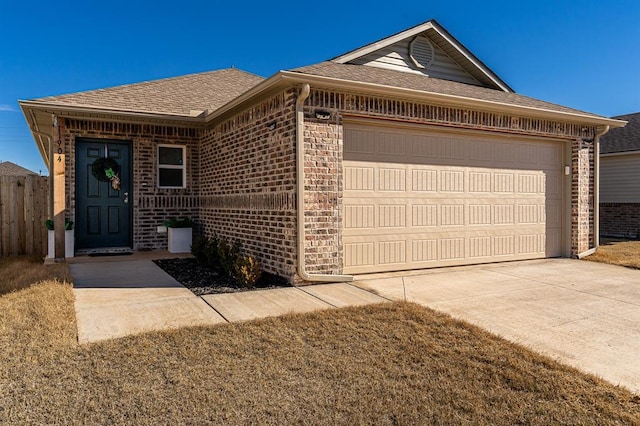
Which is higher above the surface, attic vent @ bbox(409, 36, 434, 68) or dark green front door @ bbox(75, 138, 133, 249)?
attic vent @ bbox(409, 36, 434, 68)

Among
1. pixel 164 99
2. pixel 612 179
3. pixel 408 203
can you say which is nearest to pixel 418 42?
pixel 408 203

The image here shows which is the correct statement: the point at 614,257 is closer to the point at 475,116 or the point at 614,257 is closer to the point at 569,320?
the point at 475,116

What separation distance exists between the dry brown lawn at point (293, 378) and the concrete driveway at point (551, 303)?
0.45 meters


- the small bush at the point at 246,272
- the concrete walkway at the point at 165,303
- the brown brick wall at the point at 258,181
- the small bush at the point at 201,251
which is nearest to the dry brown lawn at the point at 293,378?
the concrete walkway at the point at 165,303

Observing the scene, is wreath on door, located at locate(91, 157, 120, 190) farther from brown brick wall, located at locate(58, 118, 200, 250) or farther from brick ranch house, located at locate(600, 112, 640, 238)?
brick ranch house, located at locate(600, 112, 640, 238)

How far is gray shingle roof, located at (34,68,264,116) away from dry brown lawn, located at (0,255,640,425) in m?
5.68

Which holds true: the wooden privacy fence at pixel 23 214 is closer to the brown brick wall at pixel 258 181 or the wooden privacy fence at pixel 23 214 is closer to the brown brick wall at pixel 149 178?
the brown brick wall at pixel 149 178

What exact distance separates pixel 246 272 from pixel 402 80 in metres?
4.59

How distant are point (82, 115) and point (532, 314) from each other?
8880mm

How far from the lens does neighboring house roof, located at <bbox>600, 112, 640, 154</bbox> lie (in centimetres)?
1606

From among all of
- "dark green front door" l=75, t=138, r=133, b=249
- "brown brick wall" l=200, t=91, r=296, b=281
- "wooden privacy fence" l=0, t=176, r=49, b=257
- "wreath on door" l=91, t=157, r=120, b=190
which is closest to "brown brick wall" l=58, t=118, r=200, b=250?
"dark green front door" l=75, t=138, r=133, b=249

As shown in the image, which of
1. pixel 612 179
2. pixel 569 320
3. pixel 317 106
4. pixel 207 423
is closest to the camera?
pixel 207 423

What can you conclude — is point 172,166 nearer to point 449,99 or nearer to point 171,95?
point 171,95

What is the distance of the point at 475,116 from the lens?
812cm
